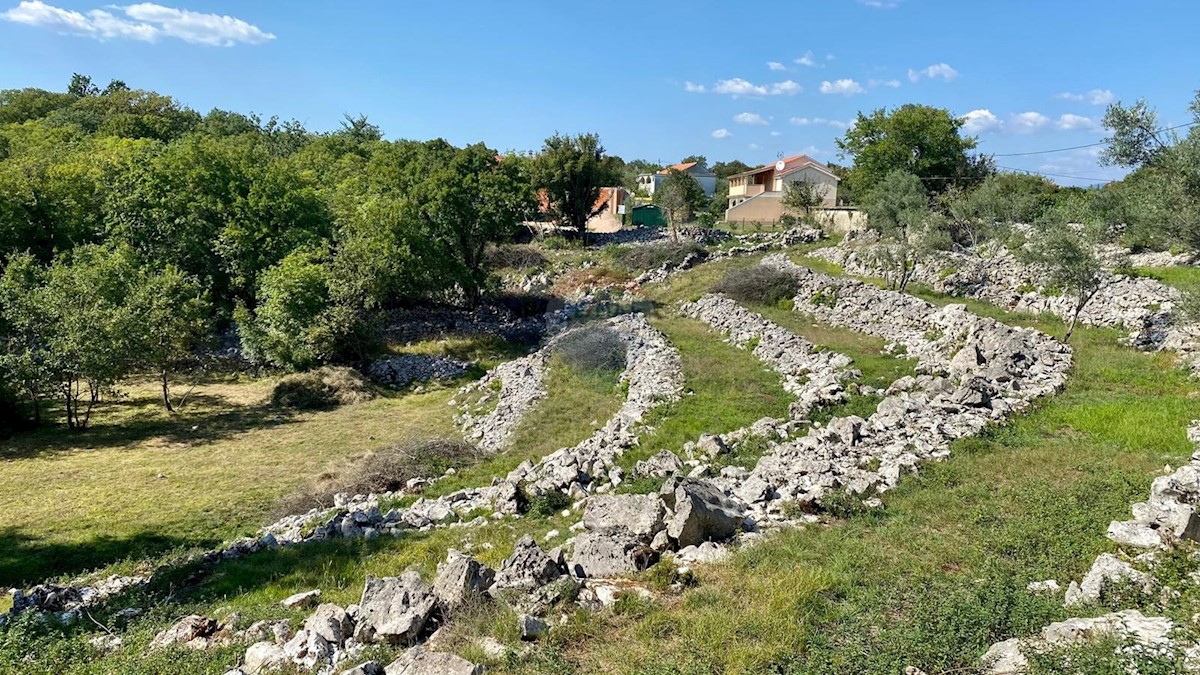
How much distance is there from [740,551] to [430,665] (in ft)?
14.0

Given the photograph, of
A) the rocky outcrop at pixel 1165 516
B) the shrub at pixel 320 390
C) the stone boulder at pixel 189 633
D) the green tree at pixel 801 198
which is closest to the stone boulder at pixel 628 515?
the stone boulder at pixel 189 633

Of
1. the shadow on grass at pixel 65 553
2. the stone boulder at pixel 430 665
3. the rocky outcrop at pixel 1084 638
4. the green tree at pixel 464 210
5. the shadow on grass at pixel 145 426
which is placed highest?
the green tree at pixel 464 210

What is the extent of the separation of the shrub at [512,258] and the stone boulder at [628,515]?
1522 inches

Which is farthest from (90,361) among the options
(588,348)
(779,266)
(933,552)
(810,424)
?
(779,266)

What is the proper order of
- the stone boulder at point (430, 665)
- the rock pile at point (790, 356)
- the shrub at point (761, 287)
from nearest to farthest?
the stone boulder at point (430, 665), the rock pile at point (790, 356), the shrub at point (761, 287)

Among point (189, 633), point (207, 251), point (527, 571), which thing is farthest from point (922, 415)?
point (207, 251)

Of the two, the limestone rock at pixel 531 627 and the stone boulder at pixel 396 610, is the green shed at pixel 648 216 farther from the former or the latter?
the limestone rock at pixel 531 627

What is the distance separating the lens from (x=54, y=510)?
14.7 metres

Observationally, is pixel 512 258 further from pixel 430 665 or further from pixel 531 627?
pixel 430 665

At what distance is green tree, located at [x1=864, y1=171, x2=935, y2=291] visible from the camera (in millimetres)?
31547

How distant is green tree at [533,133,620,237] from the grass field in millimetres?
37870

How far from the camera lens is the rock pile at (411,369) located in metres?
27.2

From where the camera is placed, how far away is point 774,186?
72688 mm

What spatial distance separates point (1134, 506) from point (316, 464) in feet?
58.2
